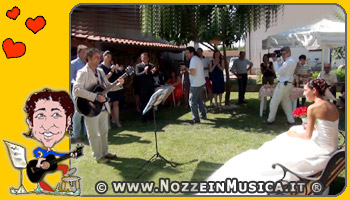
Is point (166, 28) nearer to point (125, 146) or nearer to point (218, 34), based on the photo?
point (218, 34)

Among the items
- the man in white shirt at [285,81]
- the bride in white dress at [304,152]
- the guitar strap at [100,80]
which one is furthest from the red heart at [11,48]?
the man in white shirt at [285,81]

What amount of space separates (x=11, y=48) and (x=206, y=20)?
5.34m

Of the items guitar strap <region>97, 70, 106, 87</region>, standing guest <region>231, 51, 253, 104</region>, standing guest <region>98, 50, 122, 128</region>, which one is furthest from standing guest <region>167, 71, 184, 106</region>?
guitar strap <region>97, 70, 106, 87</region>

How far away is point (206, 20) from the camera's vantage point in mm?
7590

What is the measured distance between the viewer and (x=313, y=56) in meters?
20.2

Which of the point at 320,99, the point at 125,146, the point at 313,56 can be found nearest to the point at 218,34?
the point at 125,146

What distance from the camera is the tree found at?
23.6 ft

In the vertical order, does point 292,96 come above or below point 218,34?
below

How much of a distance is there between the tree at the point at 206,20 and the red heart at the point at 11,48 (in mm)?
4038

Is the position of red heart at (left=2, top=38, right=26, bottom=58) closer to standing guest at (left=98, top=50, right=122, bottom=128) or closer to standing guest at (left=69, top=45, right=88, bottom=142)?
standing guest at (left=69, top=45, right=88, bottom=142)

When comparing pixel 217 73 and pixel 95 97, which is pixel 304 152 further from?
pixel 217 73

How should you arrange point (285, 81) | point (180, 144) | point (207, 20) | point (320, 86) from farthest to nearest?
point (207, 20), point (285, 81), point (180, 144), point (320, 86)

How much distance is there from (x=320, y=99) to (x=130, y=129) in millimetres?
4635

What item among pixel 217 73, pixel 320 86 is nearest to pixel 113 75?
pixel 217 73
